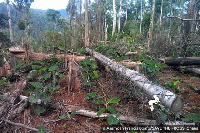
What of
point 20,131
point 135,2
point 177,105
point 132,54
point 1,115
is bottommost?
Result: point 20,131

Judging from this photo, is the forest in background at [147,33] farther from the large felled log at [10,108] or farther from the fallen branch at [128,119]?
the fallen branch at [128,119]

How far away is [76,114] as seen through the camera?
2.36 metres

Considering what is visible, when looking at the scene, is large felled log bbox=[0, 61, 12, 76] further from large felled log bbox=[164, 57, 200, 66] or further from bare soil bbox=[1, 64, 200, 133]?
large felled log bbox=[164, 57, 200, 66]

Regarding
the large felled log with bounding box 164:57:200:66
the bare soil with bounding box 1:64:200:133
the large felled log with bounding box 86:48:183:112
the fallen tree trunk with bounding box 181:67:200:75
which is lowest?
the bare soil with bounding box 1:64:200:133

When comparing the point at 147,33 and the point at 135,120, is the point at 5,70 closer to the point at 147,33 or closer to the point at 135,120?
the point at 135,120

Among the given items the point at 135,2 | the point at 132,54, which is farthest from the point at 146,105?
the point at 135,2

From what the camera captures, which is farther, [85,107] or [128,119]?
[85,107]

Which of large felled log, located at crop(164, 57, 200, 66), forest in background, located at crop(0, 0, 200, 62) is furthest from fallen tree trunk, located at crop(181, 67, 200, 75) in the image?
forest in background, located at crop(0, 0, 200, 62)

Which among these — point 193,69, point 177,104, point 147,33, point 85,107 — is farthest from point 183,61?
point 147,33

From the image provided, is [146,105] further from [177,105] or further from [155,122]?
[177,105]

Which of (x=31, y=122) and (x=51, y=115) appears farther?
(x=51, y=115)

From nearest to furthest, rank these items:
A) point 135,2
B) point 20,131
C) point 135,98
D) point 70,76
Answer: point 20,131 → point 135,98 → point 70,76 → point 135,2

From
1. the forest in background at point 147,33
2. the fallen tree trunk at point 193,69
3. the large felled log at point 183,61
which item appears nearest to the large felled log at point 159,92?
the forest in background at point 147,33

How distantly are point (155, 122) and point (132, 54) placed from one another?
4540mm
